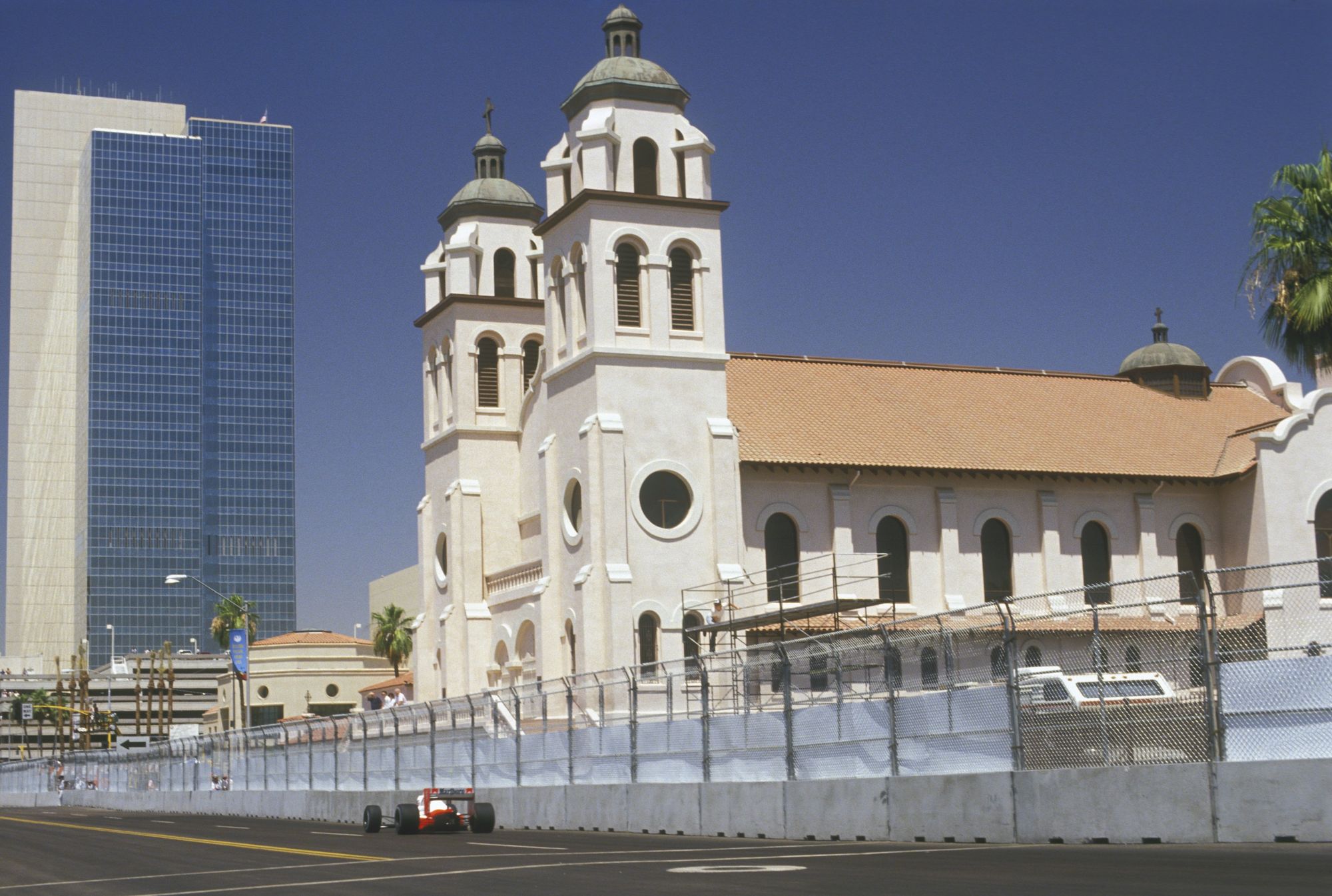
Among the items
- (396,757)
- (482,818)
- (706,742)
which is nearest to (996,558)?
(396,757)

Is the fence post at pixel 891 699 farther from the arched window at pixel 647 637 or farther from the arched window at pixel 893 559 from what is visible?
the arched window at pixel 893 559

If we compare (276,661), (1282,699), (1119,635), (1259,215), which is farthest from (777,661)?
(276,661)

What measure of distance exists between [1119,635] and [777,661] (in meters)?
6.34

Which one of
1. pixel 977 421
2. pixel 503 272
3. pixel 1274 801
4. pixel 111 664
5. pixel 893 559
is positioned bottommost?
pixel 1274 801

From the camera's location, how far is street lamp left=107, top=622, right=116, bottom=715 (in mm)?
159125

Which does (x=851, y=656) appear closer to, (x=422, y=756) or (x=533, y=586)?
(x=422, y=756)

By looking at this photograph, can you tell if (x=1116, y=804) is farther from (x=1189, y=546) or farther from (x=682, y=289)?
(x=1189, y=546)

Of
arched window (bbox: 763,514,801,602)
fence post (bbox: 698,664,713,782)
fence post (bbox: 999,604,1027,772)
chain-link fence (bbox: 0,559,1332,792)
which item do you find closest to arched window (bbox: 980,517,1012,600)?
arched window (bbox: 763,514,801,602)

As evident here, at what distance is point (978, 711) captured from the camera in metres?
21.6

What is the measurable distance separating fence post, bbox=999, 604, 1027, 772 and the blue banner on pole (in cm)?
3641

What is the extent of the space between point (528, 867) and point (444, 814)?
33.4ft

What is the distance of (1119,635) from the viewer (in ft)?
68.1

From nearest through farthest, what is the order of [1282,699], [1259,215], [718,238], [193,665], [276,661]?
[1282,699], [1259,215], [718,238], [276,661], [193,665]

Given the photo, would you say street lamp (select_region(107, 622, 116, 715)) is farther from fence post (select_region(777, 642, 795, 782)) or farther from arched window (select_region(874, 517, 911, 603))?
fence post (select_region(777, 642, 795, 782))
